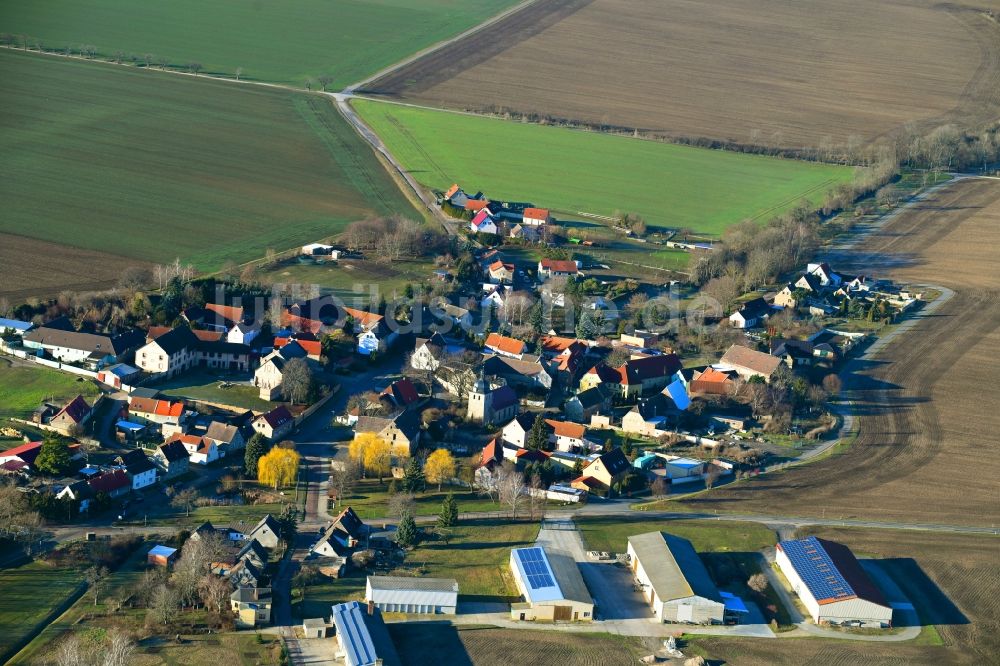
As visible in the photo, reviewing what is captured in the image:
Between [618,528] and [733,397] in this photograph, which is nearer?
[618,528]

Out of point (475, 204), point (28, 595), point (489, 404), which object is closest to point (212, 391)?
point (489, 404)

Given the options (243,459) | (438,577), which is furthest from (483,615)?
(243,459)

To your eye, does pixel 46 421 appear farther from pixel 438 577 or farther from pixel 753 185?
pixel 753 185

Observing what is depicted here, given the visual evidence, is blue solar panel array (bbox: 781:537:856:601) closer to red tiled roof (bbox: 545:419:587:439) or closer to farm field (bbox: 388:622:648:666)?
farm field (bbox: 388:622:648:666)

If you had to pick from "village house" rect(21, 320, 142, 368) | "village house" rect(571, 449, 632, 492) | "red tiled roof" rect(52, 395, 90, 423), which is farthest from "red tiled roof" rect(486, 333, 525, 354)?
"red tiled roof" rect(52, 395, 90, 423)

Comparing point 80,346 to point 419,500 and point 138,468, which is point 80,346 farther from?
point 419,500

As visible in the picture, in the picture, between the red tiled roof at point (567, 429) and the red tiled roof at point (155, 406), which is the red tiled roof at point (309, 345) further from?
the red tiled roof at point (567, 429)
